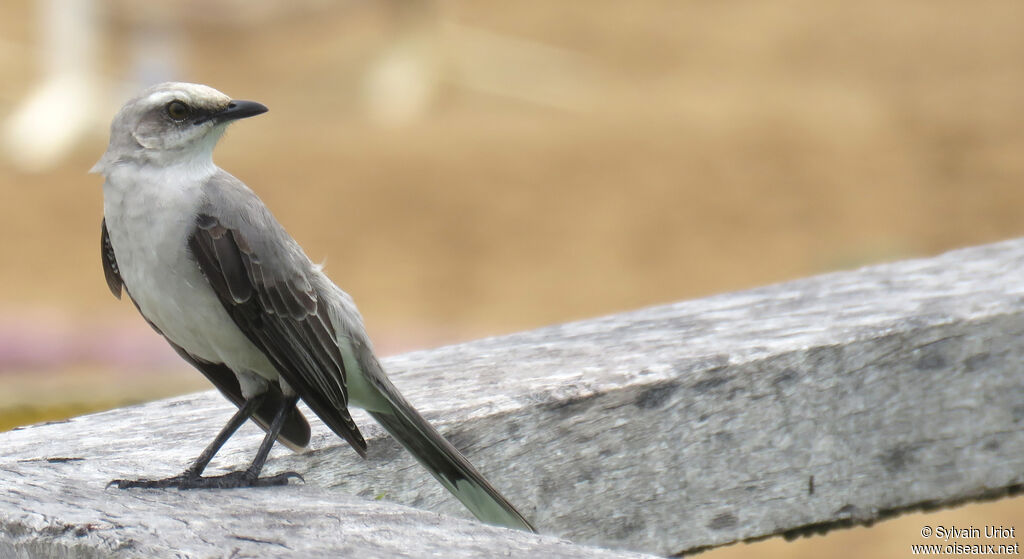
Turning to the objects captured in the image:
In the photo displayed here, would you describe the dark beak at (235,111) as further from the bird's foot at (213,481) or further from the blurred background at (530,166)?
the blurred background at (530,166)

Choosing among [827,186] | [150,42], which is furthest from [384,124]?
[827,186]

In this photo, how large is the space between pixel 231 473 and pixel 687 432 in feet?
2.93

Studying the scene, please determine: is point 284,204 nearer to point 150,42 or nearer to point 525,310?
point 525,310

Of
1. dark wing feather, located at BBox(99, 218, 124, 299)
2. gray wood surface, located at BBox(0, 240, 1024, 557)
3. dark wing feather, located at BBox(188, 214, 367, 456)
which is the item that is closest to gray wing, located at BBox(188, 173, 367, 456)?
dark wing feather, located at BBox(188, 214, 367, 456)

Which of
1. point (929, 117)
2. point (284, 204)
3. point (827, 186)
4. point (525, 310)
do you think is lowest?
point (525, 310)

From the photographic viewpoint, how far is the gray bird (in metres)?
2.67

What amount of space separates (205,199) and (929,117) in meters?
14.5

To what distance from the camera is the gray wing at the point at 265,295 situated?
2.70m

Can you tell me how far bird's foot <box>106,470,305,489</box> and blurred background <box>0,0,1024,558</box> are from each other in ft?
9.40

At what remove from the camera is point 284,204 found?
43.7 ft

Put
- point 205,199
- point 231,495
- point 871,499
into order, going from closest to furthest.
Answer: point 231,495, point 205,199, point 871,499

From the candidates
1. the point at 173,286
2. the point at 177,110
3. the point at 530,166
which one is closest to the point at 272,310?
the point at 173,286

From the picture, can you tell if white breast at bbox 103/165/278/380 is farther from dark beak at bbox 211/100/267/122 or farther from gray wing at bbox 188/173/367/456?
dark beak at bbox 211/100/267/122

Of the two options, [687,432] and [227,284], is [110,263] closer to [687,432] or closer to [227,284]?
[227,284]
